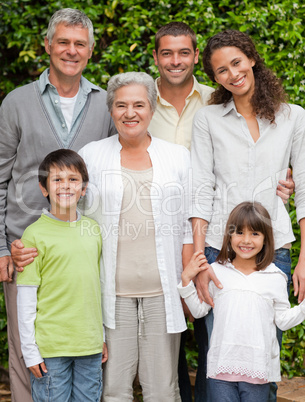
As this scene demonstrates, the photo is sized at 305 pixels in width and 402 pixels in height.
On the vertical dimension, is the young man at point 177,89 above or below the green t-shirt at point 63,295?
above

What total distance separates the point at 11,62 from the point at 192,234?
8.42ft

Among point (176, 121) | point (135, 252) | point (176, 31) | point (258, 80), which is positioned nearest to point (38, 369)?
point (135, 252)

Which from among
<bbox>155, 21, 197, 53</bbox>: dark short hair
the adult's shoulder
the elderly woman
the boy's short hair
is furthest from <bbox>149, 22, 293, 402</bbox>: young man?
the adult's shoulder

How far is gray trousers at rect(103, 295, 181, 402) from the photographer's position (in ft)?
9.06

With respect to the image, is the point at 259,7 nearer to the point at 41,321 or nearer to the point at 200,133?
the point at 200,133

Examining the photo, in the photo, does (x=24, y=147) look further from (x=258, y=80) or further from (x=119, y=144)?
(x=258, y=80)

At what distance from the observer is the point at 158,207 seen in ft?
9.08

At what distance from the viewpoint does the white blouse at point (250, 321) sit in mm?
2580

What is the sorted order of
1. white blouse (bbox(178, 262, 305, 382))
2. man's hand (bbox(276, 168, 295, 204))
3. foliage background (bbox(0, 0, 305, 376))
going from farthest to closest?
foliage background (bbox(0, 0, 305, 376)) → man's hand (bbox(276, 168, 295, 204)) → white blouse (bbox(178, 262, 305, 382))

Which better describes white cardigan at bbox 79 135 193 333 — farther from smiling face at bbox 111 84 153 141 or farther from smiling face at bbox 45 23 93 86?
smiling face at bbox 45 23 93 86

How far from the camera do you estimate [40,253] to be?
104 inches

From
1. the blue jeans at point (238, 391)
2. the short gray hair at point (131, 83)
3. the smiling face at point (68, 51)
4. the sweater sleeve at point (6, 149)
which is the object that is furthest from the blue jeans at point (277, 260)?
the smiling face at point (68, 51)

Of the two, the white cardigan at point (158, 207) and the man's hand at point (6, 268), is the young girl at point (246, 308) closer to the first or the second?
the white cardigan at point (158, 207)

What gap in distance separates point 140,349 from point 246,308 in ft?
1.87
